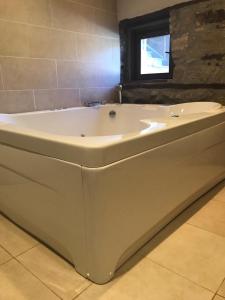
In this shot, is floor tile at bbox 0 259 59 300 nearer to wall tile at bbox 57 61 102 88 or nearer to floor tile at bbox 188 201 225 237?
floor tile at bbox 188 201 225 237

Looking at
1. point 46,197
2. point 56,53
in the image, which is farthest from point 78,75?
point 46,197

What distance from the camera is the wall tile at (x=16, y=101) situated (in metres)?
1.81

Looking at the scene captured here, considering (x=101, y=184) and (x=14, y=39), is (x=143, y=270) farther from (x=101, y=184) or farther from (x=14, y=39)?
(x=14, y=39)

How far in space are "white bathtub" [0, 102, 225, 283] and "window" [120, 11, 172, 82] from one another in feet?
3.75

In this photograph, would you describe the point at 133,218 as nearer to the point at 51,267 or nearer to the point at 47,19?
the point at 51,267

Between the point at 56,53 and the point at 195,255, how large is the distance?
6.01ft

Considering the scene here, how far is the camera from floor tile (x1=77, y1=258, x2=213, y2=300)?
88 centimetres

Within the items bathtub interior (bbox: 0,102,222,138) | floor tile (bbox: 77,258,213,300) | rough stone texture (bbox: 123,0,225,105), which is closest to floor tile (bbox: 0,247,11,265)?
floor tile (bbox: 77,258,213,300)

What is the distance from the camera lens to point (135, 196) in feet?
3.22

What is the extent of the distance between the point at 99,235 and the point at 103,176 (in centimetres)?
23

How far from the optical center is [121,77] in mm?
2648

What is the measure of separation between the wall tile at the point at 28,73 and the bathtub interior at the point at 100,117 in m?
0.27

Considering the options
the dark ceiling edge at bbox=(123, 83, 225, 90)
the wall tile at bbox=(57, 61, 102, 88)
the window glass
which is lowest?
the dark ceiling edge at bbox=(123, 83, 225, 90)

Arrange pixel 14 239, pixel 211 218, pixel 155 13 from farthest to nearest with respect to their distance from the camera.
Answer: pixel 155 13
pixel 211 218
pixel 14 239
